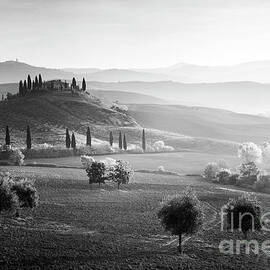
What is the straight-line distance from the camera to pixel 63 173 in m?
116

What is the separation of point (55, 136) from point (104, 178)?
97.3 meters

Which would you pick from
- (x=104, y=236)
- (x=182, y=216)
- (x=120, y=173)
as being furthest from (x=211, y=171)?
(x=104, y=236)

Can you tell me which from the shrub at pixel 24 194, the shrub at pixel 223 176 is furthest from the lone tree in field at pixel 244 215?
the shrub at pixel 223 176

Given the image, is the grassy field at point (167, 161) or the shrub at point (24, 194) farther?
the grassy field at point (167, 161)

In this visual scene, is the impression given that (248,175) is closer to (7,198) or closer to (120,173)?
(120,173)

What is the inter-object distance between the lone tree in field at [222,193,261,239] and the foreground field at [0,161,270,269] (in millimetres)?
2287

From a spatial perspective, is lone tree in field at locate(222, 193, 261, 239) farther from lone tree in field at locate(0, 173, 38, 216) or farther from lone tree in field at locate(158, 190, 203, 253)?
lone tree in field at locate(0, 173, 38, 216)

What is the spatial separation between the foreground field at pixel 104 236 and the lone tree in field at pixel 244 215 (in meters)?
2.29

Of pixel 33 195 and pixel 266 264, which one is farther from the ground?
pixel 33 195

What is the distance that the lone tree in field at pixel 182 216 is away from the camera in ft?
200

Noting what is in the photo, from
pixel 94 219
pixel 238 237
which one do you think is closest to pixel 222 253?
pixel 238 237

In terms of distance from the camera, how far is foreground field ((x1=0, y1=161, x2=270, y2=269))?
177ft

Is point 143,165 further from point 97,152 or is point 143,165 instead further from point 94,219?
point 94,219

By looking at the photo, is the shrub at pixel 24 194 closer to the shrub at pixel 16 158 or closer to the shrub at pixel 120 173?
the shrub at pixel 120 173
